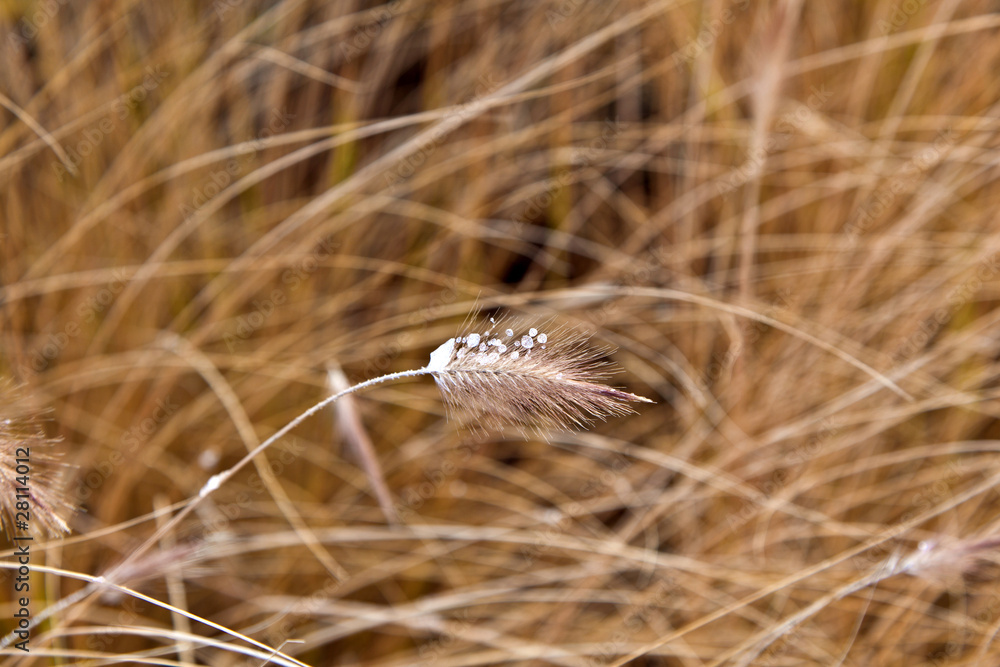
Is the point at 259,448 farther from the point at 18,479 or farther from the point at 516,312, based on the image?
the point at 516,312

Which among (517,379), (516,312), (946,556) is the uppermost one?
(516,312)

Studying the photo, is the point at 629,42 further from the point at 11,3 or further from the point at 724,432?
the point at 11,3

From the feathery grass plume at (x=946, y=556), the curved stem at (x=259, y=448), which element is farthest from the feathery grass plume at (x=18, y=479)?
the feathery grass plume at (x=946, y=556)

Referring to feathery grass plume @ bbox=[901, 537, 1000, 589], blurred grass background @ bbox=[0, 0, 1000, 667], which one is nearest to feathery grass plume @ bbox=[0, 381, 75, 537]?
blurred grass background @ bbox=[0, 0, 1000, 667]

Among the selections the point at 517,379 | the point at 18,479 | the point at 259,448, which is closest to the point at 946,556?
the point at 517,379

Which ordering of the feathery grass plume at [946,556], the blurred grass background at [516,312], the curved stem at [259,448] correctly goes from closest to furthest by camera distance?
1. the curved stem at [259,448]
2. the feathery grass plume at [946,556]
3. the blurred grass background at [516,312]

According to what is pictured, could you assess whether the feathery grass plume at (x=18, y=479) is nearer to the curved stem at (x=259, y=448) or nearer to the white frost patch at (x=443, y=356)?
the curved stem at (x=259, y=448)

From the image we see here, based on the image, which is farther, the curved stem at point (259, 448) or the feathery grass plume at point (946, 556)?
the feathery grass plume at point (946, 556)

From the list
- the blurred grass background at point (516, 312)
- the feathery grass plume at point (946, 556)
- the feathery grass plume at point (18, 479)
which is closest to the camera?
the feathery grass plume at point (18, 479)

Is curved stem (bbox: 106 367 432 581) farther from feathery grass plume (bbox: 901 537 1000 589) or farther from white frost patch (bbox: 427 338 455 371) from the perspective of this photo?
feathery grass plume (bbox: 901 537 1000 589)

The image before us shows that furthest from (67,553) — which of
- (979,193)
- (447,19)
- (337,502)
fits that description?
(979,193)
